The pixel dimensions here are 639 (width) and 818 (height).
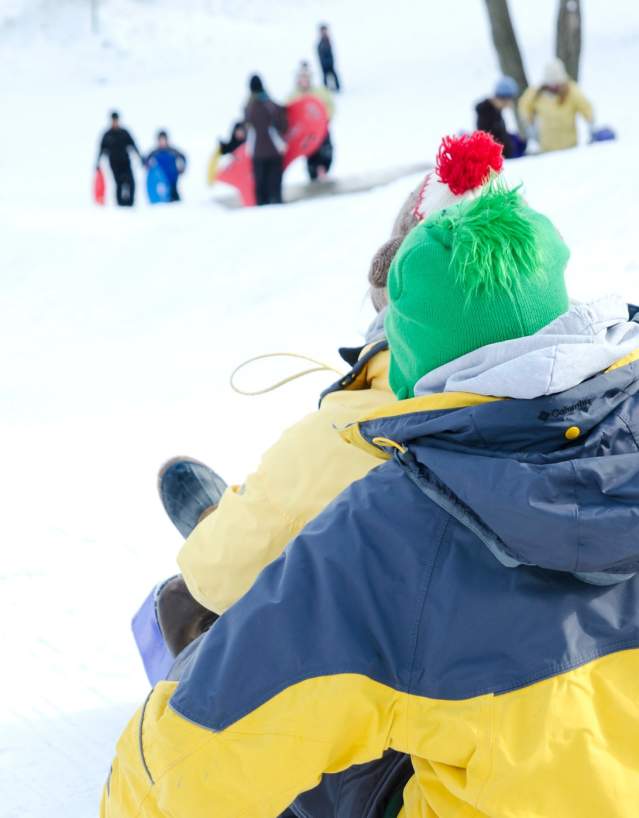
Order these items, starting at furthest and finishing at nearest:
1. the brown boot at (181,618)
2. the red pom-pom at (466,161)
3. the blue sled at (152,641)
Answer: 1. the blue sled at (152,641)
2. the brown boot at (181,618)
3. the red pom-pom at (466,161)

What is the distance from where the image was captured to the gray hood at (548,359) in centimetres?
133

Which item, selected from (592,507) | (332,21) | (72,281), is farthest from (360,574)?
(332,21)

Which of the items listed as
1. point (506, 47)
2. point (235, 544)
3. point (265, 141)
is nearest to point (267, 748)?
point (235, 544)

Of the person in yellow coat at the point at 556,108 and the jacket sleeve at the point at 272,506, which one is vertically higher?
the person in yellow coat at the point at 556,108

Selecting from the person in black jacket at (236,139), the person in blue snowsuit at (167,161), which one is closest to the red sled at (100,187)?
the person in blue snowsuit at (167,161)

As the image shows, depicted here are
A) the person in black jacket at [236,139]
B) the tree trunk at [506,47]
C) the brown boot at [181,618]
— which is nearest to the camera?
the brown boot at [181,618]

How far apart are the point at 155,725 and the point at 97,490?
251cm

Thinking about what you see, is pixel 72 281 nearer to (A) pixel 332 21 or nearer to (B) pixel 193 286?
(B) pixel 193 286

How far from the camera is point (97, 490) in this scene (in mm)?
3910

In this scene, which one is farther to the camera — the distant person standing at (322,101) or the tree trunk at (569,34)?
the tree trunk at (569,34)

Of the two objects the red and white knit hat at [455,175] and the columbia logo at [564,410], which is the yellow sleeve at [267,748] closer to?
the columbia logo at [564,410]

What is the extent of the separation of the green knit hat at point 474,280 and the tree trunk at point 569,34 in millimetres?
14210

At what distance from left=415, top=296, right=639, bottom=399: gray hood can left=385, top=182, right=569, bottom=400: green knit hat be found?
0.03m

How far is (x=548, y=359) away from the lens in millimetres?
1334
